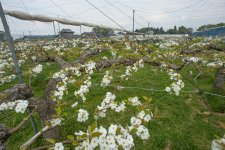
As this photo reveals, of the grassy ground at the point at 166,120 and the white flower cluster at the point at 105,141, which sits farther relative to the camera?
the grassy ground at the point at 166,120

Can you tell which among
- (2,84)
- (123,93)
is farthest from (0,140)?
(2,84)

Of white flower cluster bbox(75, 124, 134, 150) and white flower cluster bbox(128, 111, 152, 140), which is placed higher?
white flower cluster bbox(75, 124, 134, 150)

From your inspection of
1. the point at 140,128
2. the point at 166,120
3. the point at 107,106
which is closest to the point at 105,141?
the point at 140,128

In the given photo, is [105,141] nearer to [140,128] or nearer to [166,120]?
[140,128]

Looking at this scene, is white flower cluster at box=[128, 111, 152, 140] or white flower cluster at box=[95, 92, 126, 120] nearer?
white flower cluster at box=[128, 111, 152, 140]

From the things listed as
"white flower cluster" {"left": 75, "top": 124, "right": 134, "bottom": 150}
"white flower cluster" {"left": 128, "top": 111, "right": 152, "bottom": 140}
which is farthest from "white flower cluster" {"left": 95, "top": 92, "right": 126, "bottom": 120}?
"white flower cluster" {"left": 75, "top": 124, "right": 134, "bottom": 150}

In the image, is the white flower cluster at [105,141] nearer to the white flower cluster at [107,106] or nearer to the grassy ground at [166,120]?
the white flower cluster at [107,106]

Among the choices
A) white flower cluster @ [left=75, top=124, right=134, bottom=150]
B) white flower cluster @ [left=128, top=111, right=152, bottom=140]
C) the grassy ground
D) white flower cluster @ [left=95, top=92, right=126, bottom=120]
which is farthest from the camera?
the grassy ground

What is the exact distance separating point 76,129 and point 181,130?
2603mm

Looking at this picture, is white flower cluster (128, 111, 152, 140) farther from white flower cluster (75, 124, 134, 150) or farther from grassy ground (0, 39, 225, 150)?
grassy ground (0, 39, 225, 150)

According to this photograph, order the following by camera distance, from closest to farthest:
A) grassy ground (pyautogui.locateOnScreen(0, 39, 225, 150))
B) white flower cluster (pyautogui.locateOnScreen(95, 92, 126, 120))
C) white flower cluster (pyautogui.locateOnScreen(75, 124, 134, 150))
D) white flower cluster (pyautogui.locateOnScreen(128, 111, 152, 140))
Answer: white flower cluster (pyautogui.locateOnScreen(75, 124, 134, 150)) < white flower cluster (pyautogui.locateOnScreen(128, 111, 152, 140)) < white flower cluster (pyautogui.locateOnScreen(95, 92, 126, 120)) < grassy ground (pyautogui.locateOnScreen(0, 39, 225, 150))

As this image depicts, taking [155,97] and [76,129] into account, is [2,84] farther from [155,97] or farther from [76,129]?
[155,97]

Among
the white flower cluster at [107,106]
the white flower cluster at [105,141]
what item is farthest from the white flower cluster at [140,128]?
the white flower cluster at [107,106]

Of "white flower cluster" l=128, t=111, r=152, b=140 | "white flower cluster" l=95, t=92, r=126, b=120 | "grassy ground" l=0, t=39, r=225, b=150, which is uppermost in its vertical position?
"white flower cluster" l=128, t=111, r=152, b=140
